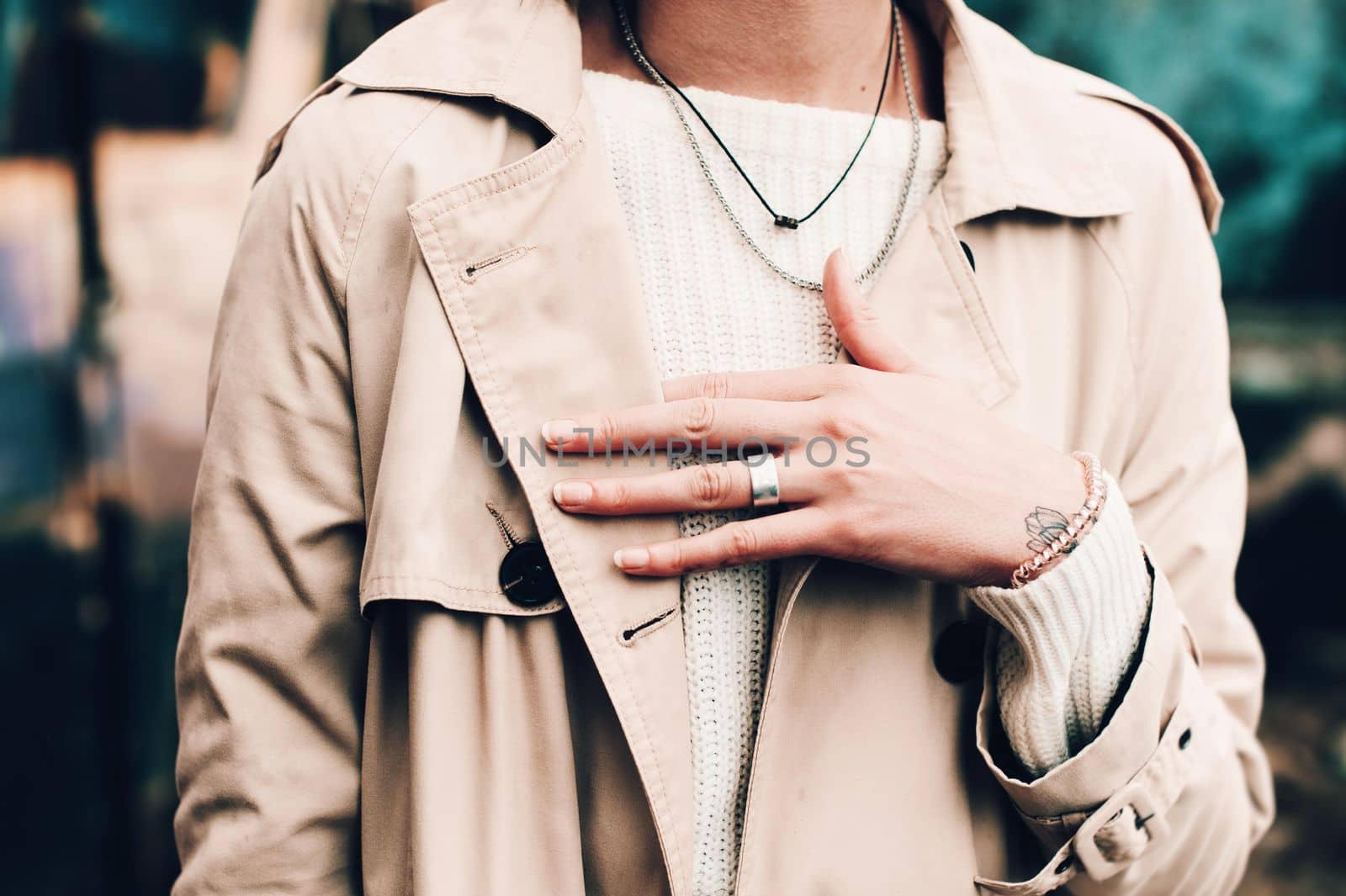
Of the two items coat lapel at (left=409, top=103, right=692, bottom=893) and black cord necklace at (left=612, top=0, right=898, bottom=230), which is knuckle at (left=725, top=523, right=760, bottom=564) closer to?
coat lapel at (left=409, top=103, right=692, bottom=893)

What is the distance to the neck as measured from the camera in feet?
4.77

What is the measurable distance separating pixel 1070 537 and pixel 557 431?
2.02ft

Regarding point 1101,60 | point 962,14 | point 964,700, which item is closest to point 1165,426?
point 964,700

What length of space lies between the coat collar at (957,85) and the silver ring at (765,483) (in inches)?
18.3

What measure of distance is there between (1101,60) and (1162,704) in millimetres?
1981

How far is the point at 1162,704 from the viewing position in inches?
52.7

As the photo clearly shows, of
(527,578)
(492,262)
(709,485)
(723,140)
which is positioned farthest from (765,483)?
(723,140)

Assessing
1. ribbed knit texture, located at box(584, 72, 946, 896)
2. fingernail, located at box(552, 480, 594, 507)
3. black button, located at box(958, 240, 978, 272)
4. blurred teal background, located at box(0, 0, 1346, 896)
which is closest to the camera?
fingernail, located at box(552, 480, 594, 507)

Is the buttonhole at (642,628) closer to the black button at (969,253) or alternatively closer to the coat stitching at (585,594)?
the coat stitching at (585,594)

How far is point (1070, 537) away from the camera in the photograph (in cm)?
123

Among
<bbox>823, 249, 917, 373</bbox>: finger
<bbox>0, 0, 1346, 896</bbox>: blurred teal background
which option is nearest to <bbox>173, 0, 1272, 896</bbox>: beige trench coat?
<bbox>823, 249, 917, 373</bbox>: finger

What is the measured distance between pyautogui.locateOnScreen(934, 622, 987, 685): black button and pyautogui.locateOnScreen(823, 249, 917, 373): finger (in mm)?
338

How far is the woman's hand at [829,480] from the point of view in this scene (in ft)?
3.87

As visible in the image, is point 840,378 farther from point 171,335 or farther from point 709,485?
point 171,335
